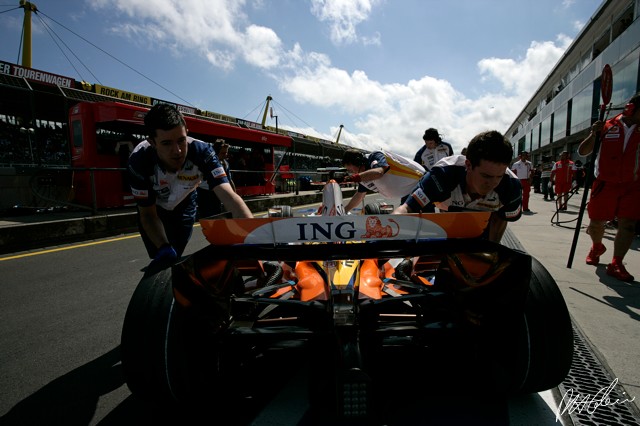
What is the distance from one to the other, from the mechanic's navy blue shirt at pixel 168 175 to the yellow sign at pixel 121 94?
36.9 ft

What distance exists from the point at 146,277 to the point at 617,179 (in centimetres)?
441

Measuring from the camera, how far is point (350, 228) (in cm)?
153

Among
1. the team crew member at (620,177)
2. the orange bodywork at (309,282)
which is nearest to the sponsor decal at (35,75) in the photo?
the orange bodywork at (309,282)

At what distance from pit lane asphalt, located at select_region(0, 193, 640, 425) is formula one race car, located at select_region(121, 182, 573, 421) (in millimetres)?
243

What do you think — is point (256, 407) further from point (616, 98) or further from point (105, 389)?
point (616, 98)

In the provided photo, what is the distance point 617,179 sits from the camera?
366 cm

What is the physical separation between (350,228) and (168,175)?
143 cm

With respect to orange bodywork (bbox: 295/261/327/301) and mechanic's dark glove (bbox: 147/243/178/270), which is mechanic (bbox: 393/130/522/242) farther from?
mechanic's dark glove (bbox: 147/243/178/270)

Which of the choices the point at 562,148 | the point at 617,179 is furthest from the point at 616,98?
the point at 617,179

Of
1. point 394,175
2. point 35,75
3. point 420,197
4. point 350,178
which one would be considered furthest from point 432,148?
point 35,75

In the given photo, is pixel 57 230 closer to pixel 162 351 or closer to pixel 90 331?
pixel 90 331

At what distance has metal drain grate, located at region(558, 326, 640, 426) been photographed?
155 cm

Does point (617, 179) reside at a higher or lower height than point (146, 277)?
higher

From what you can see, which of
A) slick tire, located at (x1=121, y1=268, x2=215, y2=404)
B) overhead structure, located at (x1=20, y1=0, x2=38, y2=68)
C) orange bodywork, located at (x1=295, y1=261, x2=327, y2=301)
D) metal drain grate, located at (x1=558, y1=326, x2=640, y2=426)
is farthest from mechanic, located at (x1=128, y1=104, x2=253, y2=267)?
overhead structure, located at (x1=20, y1=0, x2=38, y2=68)
